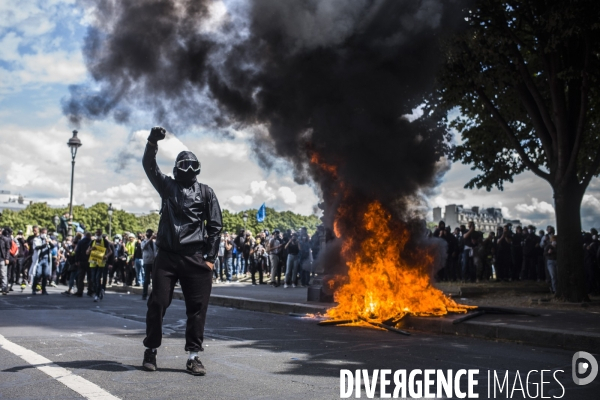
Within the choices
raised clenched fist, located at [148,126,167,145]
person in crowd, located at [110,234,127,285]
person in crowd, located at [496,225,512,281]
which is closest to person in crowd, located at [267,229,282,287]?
person in crowd, located at [110,234,127,285]

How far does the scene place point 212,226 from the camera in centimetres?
563

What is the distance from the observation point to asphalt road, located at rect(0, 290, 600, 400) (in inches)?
192

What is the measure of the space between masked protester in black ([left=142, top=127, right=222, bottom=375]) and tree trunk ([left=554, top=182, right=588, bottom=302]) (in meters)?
9.35

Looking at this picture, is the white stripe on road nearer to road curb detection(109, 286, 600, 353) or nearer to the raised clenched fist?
the raised clenched fist

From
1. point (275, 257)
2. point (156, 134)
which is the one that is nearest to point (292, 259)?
point (275, 257)

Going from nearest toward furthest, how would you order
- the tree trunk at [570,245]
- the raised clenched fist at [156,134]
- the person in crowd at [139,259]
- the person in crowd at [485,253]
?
1. the raised clenched fist at [156,134]
2. the tree trunk at [570,245]
3. the person in crowd at [485,253]
4. the person in crowd at [139,259]

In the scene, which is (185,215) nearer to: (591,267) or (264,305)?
(264,305)

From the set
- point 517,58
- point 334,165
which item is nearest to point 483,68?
point 517,58

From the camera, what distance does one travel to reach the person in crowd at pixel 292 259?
1917 centimetres

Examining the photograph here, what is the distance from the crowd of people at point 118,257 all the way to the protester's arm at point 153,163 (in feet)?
26.2

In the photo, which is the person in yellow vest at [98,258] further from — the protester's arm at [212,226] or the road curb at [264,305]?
the protester's arm at [212,226]

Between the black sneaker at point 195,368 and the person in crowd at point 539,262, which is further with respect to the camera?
the person in crowd at point 539,262

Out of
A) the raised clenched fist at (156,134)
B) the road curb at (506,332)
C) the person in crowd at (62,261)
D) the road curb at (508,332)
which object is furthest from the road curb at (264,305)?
the person in crowd at (62,261)

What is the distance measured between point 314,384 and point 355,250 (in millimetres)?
5697
